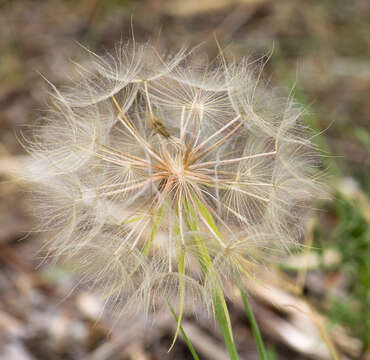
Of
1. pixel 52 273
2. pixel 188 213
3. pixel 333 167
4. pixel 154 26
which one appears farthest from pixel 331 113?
pixel 188 213

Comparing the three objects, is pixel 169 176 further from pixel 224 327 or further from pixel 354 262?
pixel 354 262

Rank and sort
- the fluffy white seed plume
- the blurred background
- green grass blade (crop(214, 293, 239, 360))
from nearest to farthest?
green grass blade (crop(214, 293, 239, 360))
the fluffy white seed plume
the blurred background

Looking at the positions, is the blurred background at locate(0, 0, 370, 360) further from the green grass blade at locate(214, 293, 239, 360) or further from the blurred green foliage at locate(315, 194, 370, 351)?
the green grass blade at locate(214, 293, 239, 360)

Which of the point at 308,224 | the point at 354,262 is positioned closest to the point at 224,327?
the point at 354,262

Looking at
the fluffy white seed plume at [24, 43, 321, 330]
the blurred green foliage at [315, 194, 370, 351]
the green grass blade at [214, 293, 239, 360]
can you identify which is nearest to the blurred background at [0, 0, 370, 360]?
the blurred green foliage at [315, 194, 370, 351]

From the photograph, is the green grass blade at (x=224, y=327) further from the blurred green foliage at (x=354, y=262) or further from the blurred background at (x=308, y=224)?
the blurred green foliage at (x=354, y=262)

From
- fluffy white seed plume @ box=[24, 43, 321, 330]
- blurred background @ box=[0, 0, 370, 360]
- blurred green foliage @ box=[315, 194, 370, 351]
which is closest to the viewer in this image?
fluffy white seed plume @ box=[24, 43, 321, 330]

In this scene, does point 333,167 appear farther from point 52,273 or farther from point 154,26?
point 154,26
